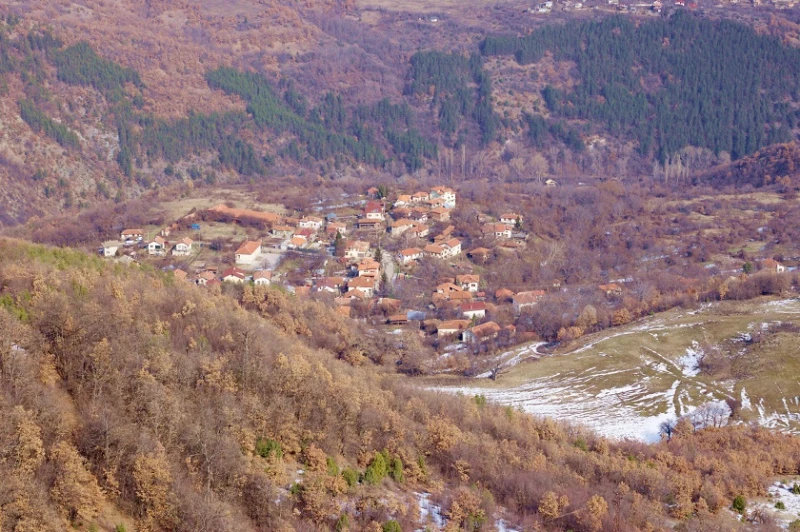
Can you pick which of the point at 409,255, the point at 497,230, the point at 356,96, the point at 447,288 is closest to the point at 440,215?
the point at 497,230

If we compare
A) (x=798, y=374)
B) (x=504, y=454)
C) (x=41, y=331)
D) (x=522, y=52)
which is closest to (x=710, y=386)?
(x=798, y=374)

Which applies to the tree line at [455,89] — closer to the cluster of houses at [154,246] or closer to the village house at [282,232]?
the village house at [282,232]

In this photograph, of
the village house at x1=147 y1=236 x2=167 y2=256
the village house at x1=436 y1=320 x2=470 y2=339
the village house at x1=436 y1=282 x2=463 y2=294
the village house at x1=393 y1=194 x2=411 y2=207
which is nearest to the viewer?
the village house at x1=436 y1=320 x2=470 y2=339

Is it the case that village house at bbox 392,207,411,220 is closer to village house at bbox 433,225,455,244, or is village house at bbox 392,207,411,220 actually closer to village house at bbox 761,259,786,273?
village house at bbox 433,225,455,244

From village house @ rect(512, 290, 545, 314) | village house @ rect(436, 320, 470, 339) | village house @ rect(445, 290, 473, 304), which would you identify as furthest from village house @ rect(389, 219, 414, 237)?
village house @ rect(436, 320, 470, 339)

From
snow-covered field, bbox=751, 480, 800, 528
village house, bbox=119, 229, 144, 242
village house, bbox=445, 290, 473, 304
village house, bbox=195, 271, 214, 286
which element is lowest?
village house, bbox=445, 290, 473, 304

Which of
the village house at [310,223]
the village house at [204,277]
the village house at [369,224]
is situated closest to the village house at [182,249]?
the village house at [204,277]
